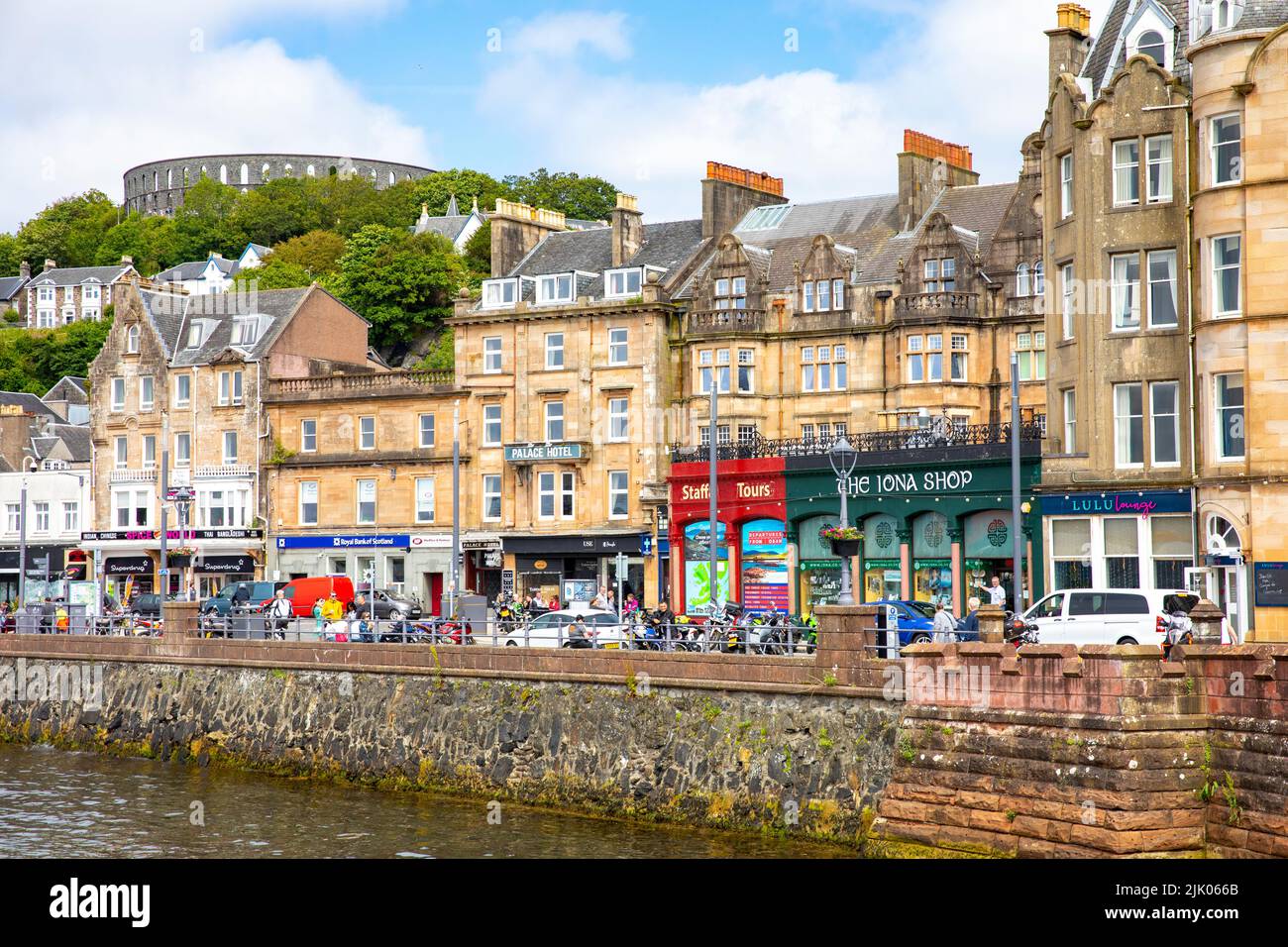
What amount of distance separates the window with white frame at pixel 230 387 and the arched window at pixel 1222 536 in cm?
4021

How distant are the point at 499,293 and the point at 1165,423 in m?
29.2

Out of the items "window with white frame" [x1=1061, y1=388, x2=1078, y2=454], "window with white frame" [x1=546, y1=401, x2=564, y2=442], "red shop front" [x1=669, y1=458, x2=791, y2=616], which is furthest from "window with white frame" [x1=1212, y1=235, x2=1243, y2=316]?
"window with white frame" [x1=546, y1=401, x2=564, y2=442]

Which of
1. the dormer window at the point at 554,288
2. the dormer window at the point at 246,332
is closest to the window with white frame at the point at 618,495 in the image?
the dormer window at the point at 554,288

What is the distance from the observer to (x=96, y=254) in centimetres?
15562

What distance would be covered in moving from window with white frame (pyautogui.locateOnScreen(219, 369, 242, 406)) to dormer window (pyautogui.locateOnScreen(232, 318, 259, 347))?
4.69 feet

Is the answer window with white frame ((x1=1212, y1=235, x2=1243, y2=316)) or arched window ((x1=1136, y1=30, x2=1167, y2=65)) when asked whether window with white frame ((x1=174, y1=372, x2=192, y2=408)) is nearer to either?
arched window ((x1=1136, y1=30, x2=1167, y2=65))

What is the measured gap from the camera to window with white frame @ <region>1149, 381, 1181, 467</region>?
124 feet

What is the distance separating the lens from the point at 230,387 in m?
66.0
